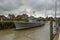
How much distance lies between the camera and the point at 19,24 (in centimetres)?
2769

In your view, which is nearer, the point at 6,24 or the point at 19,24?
the point at 19,24

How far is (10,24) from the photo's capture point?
33.9 meters

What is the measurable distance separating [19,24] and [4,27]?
5440mm

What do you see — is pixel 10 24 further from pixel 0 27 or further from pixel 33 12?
pixel 33 12

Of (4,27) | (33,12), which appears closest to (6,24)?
(4,27)

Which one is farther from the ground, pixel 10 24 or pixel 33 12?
pixel 33 12

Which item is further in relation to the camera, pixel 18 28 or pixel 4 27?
pixel 4 27

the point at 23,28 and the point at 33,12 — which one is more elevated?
the point at 33,12

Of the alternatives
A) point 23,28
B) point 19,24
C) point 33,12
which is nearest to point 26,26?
point 23,28

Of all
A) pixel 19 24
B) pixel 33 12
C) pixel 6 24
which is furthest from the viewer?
pixel 33 12

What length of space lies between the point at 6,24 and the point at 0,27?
7.40 ft

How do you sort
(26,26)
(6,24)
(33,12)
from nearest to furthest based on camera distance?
(26,26), (6,24), (33,12)

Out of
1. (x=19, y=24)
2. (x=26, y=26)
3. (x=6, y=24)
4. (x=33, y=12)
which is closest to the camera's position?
(x=19, y=24)

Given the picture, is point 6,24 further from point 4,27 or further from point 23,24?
point 23,24
